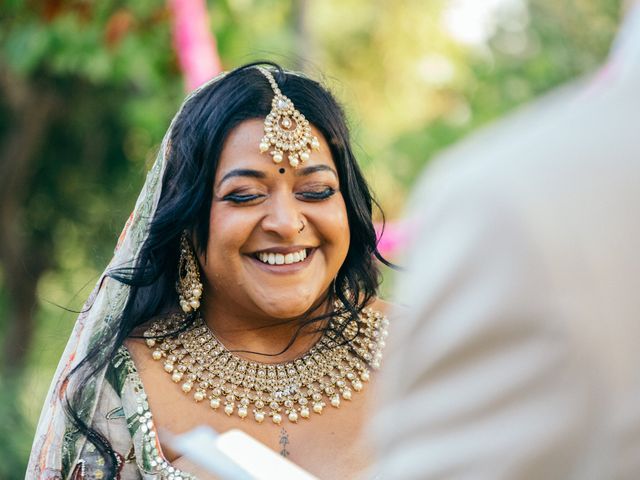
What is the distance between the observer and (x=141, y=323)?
2.85m

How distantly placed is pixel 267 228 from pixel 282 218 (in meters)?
0.04

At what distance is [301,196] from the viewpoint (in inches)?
107

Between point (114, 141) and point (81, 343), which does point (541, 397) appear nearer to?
point (81, 343)

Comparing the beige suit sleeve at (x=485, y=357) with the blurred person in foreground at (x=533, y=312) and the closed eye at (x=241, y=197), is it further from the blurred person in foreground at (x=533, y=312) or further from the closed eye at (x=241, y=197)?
the closed eye at (x=241, y=197)

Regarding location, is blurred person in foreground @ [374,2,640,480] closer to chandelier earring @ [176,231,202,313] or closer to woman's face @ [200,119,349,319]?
woman's face @ [200,119,349,319]

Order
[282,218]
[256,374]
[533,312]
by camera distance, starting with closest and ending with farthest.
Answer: [533,312]
[282,218]
[256,374]

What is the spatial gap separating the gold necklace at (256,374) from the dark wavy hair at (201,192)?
0.06 meters

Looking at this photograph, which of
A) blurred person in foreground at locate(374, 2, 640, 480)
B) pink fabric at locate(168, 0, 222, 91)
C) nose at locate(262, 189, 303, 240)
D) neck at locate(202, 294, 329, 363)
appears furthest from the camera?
pink fabric at locate(168, 0, 222, 91)

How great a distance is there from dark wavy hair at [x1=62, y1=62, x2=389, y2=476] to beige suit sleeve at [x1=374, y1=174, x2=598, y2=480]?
177 cm

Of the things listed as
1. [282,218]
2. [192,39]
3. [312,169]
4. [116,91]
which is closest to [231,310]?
[282,218]

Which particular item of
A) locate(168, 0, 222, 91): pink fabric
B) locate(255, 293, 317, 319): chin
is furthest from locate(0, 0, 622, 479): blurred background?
locate(255, 293, 317, 319): chin

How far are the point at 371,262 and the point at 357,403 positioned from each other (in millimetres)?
436

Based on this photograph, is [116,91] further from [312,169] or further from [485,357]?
[485,357]

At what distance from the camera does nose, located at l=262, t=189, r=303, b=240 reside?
8.71 ft
